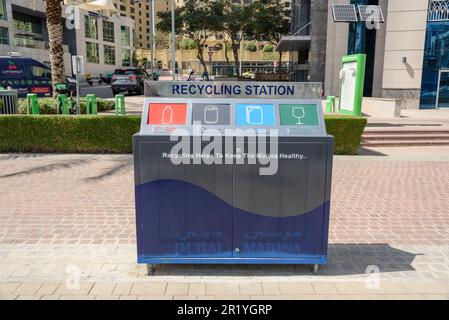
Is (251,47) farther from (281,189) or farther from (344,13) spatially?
(281,189)

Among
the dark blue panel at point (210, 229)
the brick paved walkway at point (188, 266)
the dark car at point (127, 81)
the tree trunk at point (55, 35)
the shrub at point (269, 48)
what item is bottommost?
the brick paved walkway at point (188, 266)

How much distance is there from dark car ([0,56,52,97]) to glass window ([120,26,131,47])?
163 ft

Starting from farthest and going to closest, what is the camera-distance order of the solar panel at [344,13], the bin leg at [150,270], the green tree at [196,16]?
the green tree at [196,16], the solar panel at [344,13], the bin leg at [150,270]

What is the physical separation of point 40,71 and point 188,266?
21959 millimetres

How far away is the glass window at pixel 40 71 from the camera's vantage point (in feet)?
74.0

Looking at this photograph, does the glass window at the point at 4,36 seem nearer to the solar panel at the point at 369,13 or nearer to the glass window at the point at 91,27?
the glass window at the point at 91,27

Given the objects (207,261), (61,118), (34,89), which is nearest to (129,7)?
(34,89)

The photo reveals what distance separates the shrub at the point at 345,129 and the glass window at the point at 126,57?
65101 millimetres

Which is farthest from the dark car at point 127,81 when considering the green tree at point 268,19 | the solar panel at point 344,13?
the green tree at point 268,19

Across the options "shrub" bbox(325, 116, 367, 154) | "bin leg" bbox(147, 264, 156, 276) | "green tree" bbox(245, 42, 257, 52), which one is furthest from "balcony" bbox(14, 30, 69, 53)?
"bin leg" bbox(147, 264, 156, 276)

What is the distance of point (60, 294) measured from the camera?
12.2ft

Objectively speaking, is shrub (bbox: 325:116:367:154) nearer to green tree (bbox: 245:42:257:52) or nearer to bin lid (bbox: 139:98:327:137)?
bin lid (bbox: 139:98:327:137)
